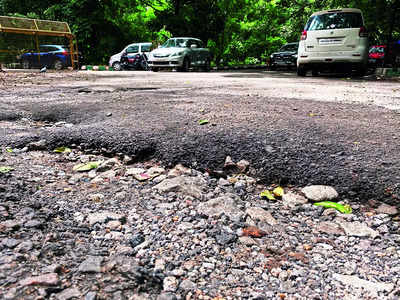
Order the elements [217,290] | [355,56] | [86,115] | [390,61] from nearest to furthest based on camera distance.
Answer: [217,290], [86,115], [355,56], [390,61]

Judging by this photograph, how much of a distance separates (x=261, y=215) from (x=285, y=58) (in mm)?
18337

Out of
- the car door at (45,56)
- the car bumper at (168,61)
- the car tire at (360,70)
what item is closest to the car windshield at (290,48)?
the car bumper at (168,61)

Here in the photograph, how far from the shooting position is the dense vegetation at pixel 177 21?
68.6 ft

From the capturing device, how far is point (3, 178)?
2043 mm

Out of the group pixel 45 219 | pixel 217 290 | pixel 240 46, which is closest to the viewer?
pixel 217 290

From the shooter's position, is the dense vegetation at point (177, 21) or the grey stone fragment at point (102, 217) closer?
the grey stone fragment at point (102, 217)

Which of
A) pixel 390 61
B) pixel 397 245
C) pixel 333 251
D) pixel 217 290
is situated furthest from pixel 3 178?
pixel 390 61

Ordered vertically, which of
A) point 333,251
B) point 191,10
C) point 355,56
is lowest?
point 333,251

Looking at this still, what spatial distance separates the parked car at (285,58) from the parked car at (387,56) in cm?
412

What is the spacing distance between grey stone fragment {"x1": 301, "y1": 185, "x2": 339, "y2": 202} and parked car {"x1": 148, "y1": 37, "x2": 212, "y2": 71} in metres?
12.8

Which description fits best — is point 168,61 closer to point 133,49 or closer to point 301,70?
point 133,49

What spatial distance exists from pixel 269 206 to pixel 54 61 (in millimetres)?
18023

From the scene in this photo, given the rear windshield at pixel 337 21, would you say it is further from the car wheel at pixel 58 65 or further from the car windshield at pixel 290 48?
the car wheel at pixel 58 65

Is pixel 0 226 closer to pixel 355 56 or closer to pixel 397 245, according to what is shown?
pixel 397 245
